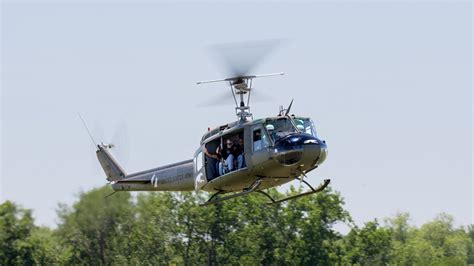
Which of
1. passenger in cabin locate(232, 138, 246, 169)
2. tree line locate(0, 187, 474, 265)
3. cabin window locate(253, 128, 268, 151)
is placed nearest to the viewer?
cabin window locate(253, 128, 268, 151)

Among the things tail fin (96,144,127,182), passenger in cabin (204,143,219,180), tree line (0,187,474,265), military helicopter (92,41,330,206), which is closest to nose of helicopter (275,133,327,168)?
military helicopter (92,41,330,206)

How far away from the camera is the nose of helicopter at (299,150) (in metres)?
31.8

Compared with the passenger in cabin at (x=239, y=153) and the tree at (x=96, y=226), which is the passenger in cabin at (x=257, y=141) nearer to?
the passenger in cabin at (x=239, y=153)

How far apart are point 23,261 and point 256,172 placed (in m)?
35.6

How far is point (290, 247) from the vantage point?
69.3 metres

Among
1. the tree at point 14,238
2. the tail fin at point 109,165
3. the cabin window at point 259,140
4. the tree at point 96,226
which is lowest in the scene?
the cabin window at point 259,140

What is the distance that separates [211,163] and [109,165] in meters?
8.45

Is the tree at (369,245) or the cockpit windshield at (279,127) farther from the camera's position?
the tree at (369,245)

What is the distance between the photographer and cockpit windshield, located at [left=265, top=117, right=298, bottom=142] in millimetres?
32375

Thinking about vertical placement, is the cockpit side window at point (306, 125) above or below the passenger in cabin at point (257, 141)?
above

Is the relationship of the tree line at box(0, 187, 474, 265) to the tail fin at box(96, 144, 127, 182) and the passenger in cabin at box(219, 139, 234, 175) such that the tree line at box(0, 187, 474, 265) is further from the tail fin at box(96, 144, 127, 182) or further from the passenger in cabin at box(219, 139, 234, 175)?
the passenger in cabin at box(219, 139, 234, 175)

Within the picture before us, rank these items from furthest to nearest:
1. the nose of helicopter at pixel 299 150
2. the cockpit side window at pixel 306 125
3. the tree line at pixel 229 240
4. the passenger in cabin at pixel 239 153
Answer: the tree line at pixel 229 240
the passenger in cabin at pixel 239 153
the cockpit side window at pixel 306 125
the nose of helicopter at pixel 299 150

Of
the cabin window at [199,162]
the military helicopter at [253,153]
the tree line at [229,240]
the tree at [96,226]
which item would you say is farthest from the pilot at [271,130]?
the tree line at [229,240]

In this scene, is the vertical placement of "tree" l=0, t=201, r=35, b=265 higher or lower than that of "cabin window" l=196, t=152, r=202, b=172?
higher
